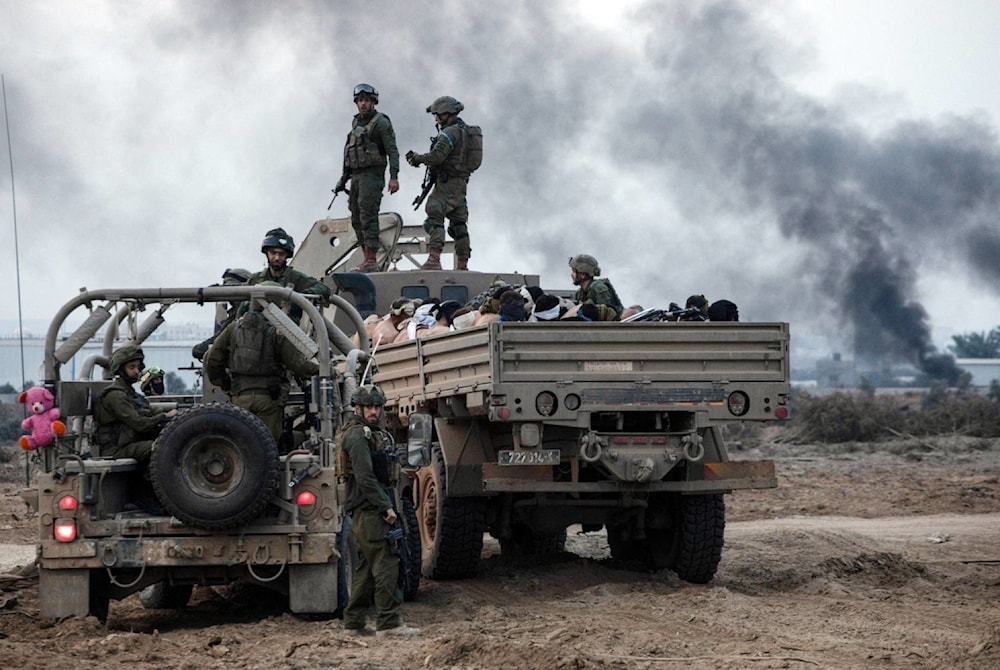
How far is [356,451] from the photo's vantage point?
9.28m

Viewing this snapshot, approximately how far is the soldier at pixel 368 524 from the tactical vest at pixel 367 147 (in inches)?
292

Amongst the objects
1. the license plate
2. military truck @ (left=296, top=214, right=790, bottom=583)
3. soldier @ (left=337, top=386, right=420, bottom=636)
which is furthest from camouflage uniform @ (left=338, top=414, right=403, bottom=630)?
the license plate

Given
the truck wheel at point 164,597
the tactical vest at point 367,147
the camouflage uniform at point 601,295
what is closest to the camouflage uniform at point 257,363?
the truck wheel at point 164,597

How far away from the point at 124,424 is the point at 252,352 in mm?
891

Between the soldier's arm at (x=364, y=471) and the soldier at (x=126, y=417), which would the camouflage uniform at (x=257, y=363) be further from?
the soldier's arm at (x=364, y=471)

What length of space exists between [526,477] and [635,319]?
1.48 meters

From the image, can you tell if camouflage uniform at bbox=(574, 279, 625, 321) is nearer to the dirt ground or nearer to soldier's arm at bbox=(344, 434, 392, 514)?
the dirt ground

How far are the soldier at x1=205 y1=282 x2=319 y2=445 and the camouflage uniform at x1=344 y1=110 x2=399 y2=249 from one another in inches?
249

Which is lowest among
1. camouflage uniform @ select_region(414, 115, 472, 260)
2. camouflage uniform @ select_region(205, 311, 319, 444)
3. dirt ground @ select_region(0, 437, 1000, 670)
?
dirt ground @ select_region(0, 437, 1000, 670)

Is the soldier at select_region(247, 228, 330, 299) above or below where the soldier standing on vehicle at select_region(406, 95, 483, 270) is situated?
below

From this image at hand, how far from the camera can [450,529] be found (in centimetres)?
1209

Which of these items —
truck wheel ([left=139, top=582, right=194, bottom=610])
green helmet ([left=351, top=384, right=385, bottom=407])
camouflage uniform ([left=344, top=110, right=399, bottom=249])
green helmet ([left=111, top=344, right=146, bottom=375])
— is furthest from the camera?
camouflage uniform ([left=344, top=110, right=399, bottom=249])

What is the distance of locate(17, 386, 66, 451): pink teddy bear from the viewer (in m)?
9.43

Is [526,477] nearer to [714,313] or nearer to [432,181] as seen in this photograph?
[714,313]
